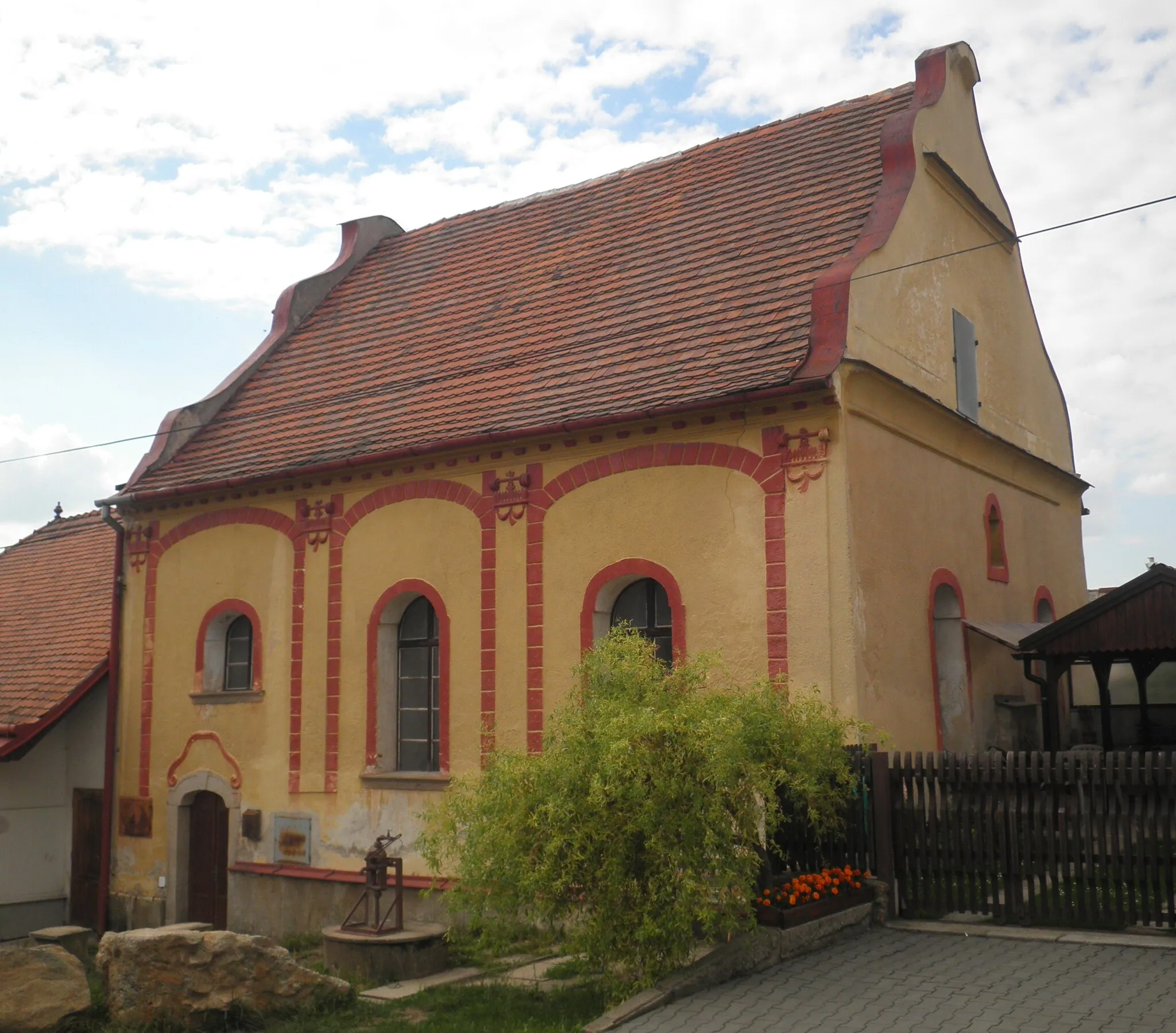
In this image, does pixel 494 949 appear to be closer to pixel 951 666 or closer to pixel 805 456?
pixel 805 456

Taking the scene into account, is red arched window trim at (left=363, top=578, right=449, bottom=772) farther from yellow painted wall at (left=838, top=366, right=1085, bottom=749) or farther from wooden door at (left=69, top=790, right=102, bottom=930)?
wooden door at (left=69, top=790, right=102, bottom=930)

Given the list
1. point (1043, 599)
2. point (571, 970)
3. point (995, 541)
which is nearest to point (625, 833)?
point (571, 970)

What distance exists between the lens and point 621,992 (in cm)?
856

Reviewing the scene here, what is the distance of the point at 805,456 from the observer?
11.6m

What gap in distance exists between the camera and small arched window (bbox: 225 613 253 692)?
1616 cm

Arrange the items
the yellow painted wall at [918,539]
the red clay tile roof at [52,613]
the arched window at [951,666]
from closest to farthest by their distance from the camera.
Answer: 1. the yellow painted wall at [918,539]
2. the arched window at [951,666]
3. the red clay tile roof at [52,613]

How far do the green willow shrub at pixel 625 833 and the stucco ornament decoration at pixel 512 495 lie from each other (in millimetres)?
4425

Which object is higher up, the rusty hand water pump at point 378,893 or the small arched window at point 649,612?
the small arched window at point 649,612

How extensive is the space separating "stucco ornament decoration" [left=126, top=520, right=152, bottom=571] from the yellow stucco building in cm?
5

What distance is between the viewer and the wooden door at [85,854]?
1706cm

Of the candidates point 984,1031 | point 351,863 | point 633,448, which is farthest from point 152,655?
point 984,1031

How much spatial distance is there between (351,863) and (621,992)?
254 inches

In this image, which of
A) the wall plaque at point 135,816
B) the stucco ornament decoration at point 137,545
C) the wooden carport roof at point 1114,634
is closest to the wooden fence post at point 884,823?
the wooden carport roof at point 1114,634

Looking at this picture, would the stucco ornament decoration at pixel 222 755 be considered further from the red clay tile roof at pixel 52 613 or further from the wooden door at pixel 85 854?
the red clay tile roof at pixel 52 613
